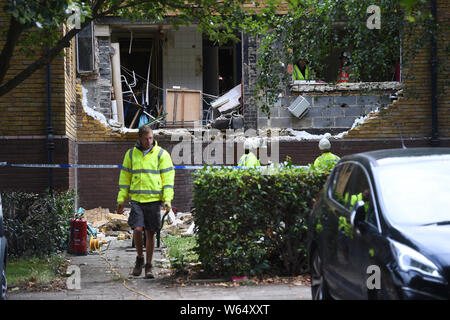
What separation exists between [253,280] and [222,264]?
18.5 inches

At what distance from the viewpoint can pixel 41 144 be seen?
11383 millimetres

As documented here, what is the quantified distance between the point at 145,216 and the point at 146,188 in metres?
0.38

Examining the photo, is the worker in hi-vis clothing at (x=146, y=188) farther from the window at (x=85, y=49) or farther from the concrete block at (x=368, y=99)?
the concrete block at (x=368, y=99)

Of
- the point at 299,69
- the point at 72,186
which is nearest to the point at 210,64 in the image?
the point at 299,69

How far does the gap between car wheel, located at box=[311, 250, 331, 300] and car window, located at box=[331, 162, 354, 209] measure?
612 millimetres

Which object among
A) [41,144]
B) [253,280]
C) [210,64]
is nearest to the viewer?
[253,280]

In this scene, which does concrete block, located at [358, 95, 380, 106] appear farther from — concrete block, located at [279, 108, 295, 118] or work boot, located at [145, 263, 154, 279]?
work boot, located at [145, 263, 154, 279]

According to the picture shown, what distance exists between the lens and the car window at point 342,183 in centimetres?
558

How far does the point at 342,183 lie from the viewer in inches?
231

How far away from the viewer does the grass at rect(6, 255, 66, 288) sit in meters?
7.99

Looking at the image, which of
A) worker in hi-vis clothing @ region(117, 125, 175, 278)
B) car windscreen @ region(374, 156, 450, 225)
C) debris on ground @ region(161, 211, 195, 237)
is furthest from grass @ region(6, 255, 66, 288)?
car windscreen @ region(374, 156, 450, 225)

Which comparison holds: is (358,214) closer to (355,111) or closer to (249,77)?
(355,111)

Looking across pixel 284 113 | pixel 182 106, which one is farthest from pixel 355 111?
pixel 182 106

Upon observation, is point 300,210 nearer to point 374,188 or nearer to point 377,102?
point 374,188
